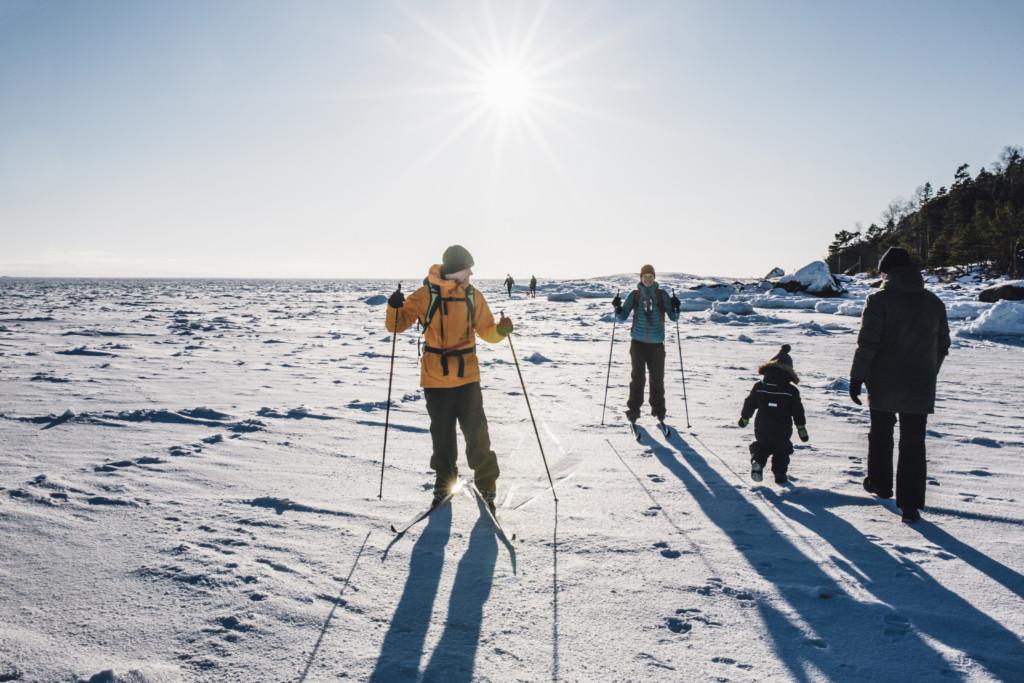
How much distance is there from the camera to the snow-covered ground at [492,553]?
8.14 ft

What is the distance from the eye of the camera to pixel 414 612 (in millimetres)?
2846

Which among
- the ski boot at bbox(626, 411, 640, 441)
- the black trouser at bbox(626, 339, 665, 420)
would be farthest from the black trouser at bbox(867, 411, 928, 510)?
the ski boot at bbox(626, 411, 640, 441)

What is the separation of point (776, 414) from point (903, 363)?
1059 millimetres

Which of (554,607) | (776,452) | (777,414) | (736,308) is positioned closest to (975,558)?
(776,452)

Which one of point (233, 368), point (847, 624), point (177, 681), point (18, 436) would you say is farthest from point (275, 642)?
point (233, 368)

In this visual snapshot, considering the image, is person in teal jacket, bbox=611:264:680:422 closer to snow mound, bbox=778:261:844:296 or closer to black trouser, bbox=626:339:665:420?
black trouser, bbox=626:339:665:420

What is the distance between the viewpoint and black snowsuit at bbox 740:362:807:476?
15.6ft

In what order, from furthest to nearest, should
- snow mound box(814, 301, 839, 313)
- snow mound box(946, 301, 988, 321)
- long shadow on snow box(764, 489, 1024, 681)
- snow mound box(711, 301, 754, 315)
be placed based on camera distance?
snow mound box(814, 301, 839, 313), snow mound box(711, 301, 754, 315), snow mound box(946, 301, 988, 321), long shadow on snow box(764, 489, 1024, 681)

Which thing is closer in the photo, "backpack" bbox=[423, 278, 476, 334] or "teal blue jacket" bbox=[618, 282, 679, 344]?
"backpack" bbox=[423, 278, 476, 334]

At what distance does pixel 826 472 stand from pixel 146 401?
342 inches

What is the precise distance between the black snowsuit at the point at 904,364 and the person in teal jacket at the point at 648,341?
2.78m

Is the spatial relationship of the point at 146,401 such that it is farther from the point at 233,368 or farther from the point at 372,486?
the point at 372,486

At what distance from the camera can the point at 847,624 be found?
8.96 ft

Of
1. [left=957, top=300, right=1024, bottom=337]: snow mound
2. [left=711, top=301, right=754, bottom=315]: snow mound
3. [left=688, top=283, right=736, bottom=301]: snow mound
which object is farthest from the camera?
[left=688, top=283, right=736, bottom=301]: snow mound
